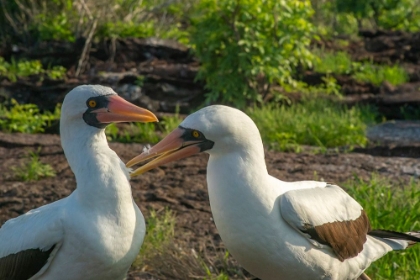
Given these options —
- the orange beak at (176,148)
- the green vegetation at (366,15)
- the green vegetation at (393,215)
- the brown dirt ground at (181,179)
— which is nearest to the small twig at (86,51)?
the brown dirt ground at (181,179)

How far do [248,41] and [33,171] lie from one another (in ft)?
12.2

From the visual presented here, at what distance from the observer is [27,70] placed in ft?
38.9

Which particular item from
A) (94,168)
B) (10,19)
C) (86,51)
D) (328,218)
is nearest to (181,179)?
(328,218)

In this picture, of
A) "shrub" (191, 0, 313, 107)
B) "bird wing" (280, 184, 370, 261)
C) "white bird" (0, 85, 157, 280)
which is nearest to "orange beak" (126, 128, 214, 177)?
"white bird" (0, 85, 157, 280)

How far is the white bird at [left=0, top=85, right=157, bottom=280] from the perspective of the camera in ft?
13.6

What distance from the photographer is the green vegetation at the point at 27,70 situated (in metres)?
11.7

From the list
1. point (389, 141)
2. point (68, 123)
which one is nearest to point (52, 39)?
point (389, 141)

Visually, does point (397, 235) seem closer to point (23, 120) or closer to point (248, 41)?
point (248, 41)

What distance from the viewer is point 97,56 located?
41.7 feet

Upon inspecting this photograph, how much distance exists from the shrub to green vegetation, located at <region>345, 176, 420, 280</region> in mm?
3889

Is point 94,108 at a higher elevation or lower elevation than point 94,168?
higher

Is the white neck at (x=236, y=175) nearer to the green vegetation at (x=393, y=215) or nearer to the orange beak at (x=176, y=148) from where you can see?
the orange beak at (x=176, y=148)

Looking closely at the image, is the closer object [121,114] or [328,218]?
[121,114]

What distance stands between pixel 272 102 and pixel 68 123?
251 inches
